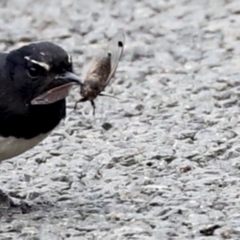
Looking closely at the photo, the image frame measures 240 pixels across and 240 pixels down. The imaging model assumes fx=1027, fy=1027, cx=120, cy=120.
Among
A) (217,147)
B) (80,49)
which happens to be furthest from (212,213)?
(80,49)

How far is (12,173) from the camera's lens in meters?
5.36

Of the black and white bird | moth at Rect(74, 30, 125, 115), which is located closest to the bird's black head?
the black and white bird

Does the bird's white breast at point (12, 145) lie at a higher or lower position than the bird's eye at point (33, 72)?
lower

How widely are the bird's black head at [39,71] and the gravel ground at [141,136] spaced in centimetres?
56

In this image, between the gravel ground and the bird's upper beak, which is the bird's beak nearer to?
the bird's upper beak

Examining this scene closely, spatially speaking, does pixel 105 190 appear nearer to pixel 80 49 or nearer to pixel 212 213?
pixel 212 213

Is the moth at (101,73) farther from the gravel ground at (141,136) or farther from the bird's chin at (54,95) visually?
the gravel ground at (141,136)

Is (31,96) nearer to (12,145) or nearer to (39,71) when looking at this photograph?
(39,71)

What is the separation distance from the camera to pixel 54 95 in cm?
470

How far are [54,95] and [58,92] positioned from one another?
0.02 meters

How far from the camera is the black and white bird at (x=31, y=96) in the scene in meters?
4.70

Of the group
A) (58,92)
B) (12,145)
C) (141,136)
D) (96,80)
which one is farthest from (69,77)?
(141,136)

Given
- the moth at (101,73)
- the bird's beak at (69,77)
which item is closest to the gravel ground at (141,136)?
the moth at (101,73)

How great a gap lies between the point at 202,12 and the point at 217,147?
2.42 metres
